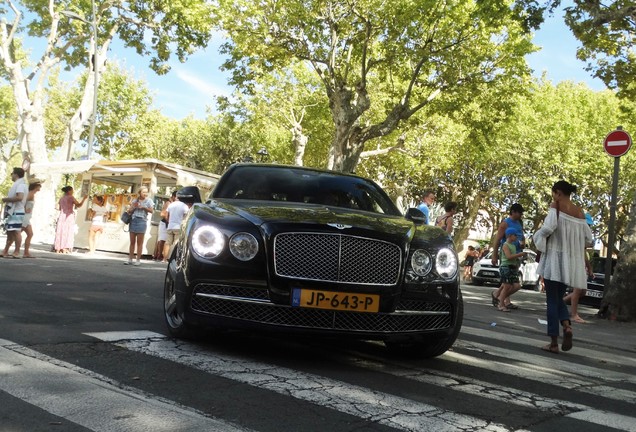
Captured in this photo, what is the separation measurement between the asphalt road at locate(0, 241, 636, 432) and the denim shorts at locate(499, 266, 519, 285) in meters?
4.67

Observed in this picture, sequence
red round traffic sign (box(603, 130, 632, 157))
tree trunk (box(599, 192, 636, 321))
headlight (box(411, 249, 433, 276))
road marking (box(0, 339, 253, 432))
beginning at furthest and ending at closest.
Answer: red round traffic sign (box(603, 130, 632, 157)) → tree trunk (box(599, 192, 636, 321)) → headlight (box(411, 249, 433, 276)) → road marking (box(0, 339, 253, 432))

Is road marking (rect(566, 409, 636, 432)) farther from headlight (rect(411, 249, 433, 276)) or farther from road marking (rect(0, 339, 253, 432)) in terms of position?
road marking (rect(0, 339, 253, 432))

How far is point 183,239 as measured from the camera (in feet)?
17.3

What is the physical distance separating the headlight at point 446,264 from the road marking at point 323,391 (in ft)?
4.00

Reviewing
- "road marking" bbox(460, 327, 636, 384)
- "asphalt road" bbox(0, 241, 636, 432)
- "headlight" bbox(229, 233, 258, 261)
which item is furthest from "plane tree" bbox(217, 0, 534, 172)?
"headlight" bbox(229, 233, 258, 261)

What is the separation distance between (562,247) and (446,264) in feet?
7.71

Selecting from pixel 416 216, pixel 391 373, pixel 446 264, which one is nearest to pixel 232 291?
pixel 391 373

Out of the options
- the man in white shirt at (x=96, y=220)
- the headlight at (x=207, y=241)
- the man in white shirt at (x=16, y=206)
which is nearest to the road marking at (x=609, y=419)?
the headlight at (x=207, y=241)

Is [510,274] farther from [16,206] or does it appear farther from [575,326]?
[16,206]

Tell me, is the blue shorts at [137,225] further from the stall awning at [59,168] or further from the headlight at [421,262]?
the headlight at [421,262]

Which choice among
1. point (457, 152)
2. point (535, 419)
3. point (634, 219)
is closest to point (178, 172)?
point (634, 219)

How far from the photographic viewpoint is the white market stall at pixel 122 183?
810 inches

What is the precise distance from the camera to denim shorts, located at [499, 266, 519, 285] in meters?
12.1

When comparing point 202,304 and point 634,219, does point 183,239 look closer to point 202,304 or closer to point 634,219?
point 202,304
